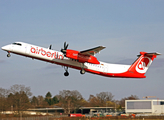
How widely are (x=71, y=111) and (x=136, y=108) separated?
62.1ft

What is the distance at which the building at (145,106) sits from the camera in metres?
67.7

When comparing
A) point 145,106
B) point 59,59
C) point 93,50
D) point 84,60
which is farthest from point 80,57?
point 145,106

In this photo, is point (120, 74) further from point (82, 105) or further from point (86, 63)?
point (82, 105)

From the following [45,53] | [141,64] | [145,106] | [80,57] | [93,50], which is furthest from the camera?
[145,106]

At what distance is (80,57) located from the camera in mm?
31703

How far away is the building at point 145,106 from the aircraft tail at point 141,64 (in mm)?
34620

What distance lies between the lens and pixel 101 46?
97.2ft

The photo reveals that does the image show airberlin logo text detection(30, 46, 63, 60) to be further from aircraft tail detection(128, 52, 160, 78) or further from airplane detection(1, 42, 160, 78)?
aircraft tail detection(128, 52, 160, 78)

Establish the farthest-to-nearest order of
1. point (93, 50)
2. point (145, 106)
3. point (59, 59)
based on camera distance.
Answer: point (145, 106), point (59, 59), point (93, 50)

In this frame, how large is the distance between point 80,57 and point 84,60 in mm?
675

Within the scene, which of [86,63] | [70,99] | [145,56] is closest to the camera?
[86,63]

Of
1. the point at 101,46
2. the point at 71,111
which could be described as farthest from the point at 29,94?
the point at 101,46

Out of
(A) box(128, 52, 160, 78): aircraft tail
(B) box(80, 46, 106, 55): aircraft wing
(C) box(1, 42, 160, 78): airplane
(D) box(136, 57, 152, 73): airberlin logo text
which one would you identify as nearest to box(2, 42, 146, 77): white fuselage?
(C) box(1, 42, 160, 78): airplane

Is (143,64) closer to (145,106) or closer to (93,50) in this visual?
(93,50)
